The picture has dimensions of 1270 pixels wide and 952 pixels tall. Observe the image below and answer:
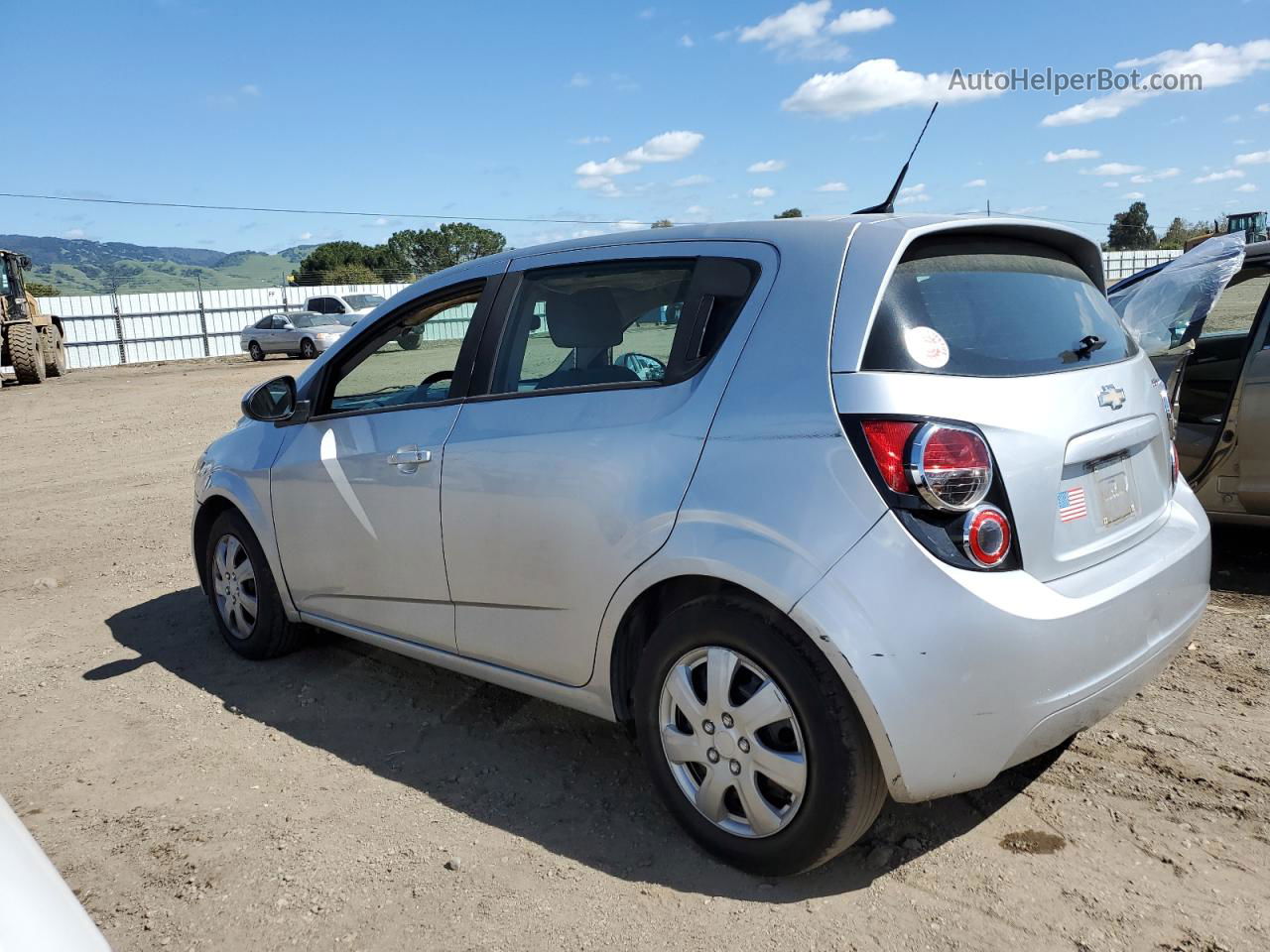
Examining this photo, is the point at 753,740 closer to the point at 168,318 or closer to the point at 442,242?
the point at 168,318

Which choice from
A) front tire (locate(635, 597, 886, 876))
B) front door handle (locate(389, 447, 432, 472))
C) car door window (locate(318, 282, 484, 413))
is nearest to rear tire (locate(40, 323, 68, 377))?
car door window (locate(318, 282, 484, 413))

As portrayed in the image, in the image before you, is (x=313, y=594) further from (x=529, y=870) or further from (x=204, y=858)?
(x=529, y=870)

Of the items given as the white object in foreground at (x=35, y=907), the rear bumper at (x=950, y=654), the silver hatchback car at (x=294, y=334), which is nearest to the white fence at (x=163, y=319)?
the silver hatchback car at (x=294, y=334)

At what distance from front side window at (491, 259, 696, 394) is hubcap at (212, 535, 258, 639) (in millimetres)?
1972

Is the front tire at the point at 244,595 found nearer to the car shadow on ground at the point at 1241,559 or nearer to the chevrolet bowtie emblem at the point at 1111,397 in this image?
the chevrolet bowtie emblem at the point at 1111,397

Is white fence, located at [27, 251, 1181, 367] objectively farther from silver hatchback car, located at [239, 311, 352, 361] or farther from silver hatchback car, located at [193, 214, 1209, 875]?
silver hatchback car, located at [193, 214, 1209, 875]

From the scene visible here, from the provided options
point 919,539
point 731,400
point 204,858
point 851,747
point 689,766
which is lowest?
point 204,858

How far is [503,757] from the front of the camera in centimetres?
380

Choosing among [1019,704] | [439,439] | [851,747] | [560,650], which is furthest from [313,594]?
[1019,704]

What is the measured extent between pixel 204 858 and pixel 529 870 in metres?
1.03

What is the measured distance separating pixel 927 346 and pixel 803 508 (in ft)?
1.77

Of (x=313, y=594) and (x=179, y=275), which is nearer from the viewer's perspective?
(x=313, y=594)

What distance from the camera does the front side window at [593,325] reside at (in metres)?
3.21

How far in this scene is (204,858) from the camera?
3203 mm
